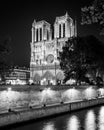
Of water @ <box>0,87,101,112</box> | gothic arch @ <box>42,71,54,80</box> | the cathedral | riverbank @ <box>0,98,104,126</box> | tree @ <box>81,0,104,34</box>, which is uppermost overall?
the cathedral

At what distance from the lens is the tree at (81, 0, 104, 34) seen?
9656mm

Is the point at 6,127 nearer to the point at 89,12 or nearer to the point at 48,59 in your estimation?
the point at 89,12

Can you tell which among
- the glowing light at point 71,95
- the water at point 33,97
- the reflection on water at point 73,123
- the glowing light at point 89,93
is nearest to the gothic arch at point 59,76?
the glowing light at point 89,93

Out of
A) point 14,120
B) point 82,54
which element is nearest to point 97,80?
point 82,54

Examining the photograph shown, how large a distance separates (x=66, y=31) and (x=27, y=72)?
5474 centimetres

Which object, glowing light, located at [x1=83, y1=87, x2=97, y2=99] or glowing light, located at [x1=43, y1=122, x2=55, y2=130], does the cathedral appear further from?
glowing light, located at [x1=43, y1=122, x2=55, y2=130]

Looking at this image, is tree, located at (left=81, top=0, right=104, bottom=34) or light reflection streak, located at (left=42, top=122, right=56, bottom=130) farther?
light reflection streak, located at (left=42, top=122, right=56, bottom=130)

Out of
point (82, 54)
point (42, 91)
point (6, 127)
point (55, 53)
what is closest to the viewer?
point (6, 127)

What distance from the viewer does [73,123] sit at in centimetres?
2497

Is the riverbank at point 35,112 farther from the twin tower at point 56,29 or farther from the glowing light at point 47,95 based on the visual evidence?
the twin tower at point 56,29

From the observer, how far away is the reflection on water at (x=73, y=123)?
23059mm

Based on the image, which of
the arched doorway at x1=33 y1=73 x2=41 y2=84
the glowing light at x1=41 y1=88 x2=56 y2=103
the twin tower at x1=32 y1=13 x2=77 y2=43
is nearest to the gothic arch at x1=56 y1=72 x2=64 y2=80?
the arched doorway at x1=33 y1=73 x2=41 y2=84

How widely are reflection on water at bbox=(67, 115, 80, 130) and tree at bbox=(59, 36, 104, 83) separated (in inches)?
880

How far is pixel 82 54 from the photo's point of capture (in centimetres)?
5044
